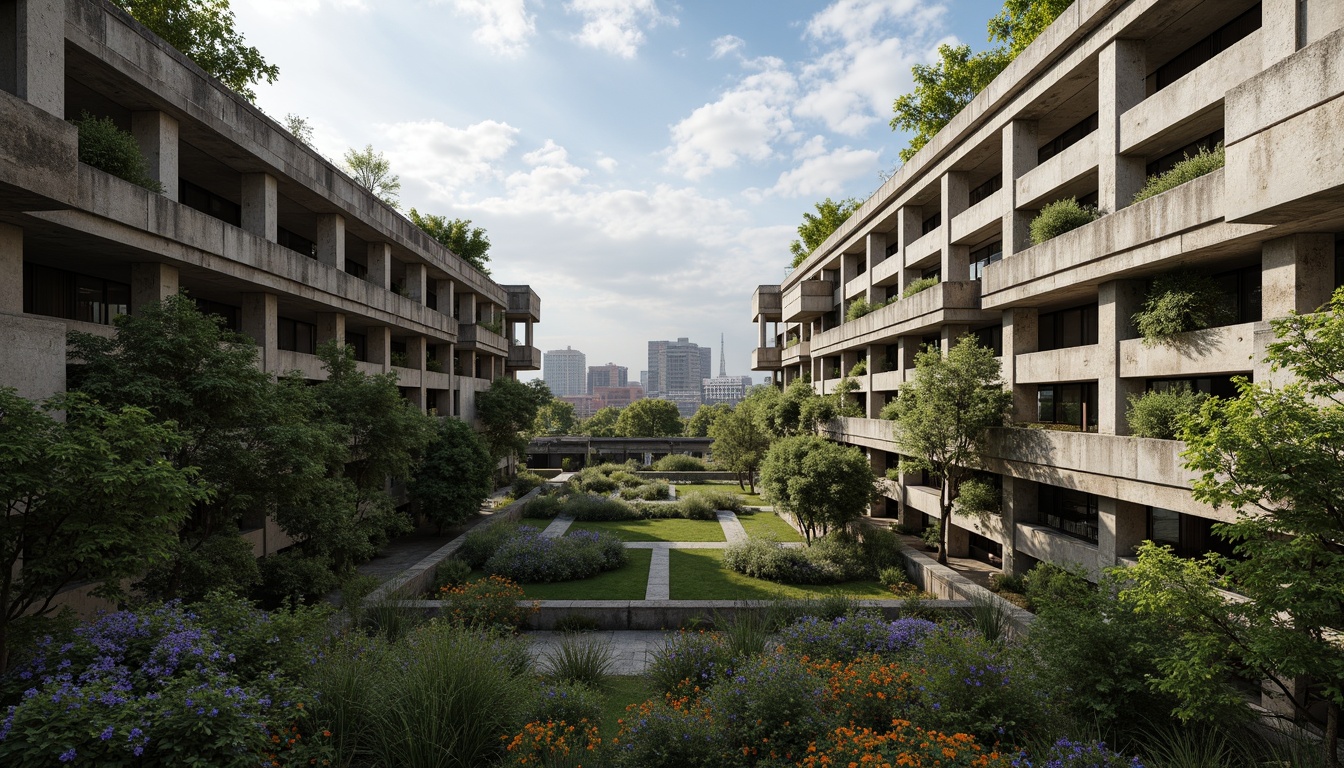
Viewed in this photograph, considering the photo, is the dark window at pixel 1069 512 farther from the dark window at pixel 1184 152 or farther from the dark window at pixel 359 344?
the dark window at pixel 359 344

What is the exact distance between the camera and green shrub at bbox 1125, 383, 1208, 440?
506 inches

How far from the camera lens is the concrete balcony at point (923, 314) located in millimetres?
21141

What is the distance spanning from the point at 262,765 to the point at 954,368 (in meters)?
18.4

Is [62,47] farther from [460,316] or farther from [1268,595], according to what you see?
[460,316]

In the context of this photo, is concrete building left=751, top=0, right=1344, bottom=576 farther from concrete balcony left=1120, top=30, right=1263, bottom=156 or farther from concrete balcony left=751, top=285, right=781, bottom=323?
concrete balcony left=751, top=285, right=781, bottom=323

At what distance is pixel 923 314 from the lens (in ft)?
75.0

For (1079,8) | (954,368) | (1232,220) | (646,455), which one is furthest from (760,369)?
(1232,220)

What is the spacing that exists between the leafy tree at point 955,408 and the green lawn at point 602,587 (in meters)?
9.83

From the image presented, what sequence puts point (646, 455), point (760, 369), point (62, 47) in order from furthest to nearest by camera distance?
point (646, 455)
point (760, 369)
point (62, 47)

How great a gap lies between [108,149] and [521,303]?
3610 centimetres

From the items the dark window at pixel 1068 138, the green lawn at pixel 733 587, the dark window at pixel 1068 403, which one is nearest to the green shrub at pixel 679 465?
the green lawn at pixel 733 587

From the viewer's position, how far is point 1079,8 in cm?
1545

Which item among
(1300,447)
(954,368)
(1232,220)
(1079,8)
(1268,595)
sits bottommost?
(1268,595)

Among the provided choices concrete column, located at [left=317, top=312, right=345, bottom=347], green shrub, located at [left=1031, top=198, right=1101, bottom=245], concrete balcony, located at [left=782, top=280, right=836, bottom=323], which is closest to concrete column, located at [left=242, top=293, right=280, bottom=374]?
concrete column, located at [left=317, top=312, right=345, bottom=347]
